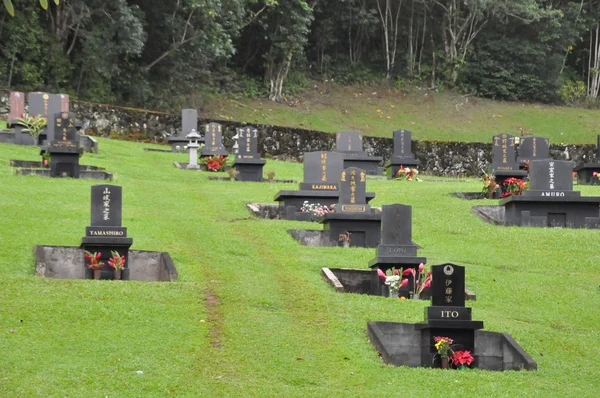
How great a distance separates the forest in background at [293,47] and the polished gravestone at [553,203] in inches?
841

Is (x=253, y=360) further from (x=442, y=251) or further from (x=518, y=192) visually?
(x=518, y=192)

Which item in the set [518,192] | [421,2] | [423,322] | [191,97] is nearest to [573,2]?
[421,2]

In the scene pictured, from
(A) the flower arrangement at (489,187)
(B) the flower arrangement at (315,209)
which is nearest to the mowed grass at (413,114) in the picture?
(A) the flower arrangement at (489,187)

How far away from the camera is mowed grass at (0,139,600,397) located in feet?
35.5

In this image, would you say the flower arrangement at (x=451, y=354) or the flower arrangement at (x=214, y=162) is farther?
the flower arrangement at (x=214, y=162)

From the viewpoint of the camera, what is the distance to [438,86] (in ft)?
174

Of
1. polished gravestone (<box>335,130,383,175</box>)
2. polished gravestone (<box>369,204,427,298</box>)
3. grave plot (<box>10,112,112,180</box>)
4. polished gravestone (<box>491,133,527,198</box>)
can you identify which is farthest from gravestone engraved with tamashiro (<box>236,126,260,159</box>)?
polished gravestone (<box>369,204,427,298</box>)

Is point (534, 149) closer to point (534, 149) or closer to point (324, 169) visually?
point (534, 149)

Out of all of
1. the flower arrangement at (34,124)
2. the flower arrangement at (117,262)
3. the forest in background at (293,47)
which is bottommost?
the flower arrangement at (117,262)

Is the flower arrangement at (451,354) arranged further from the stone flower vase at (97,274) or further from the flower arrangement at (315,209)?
the flower arrangement at (315,209)

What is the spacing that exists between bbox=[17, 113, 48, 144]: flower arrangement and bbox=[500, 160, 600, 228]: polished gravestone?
15.0 metres

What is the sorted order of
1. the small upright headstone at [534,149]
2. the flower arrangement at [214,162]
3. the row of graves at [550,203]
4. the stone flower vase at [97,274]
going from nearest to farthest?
the stone flower vase at [97,274], the row of graves at [550,203], the flower arrangement at [214,162], the small upright headstone at [534,149]

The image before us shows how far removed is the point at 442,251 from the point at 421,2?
3636cm

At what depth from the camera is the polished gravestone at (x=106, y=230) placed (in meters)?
16.1
